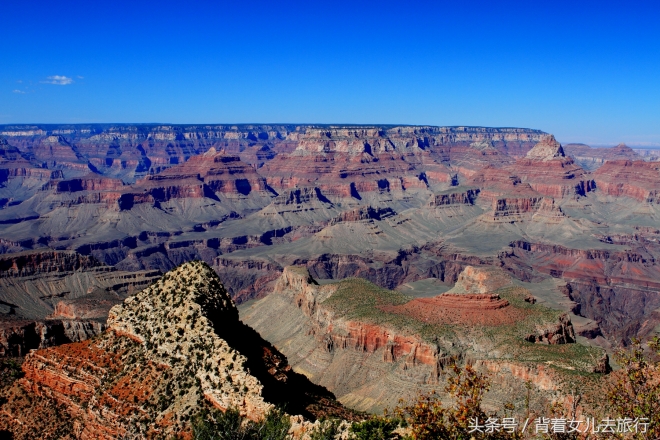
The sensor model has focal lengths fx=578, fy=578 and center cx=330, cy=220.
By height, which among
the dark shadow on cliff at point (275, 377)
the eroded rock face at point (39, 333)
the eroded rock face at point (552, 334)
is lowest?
the eroded rock face at point (552, 334)

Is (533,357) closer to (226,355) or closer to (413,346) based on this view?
(413,346)

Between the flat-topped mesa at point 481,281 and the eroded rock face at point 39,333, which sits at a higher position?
the eroded rock face at point 39,333

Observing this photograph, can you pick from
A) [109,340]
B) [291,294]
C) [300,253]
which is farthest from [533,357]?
[300,253]

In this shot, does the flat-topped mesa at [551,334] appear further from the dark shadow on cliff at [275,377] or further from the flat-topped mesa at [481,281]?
the dark shadow on cliff at [275,377]

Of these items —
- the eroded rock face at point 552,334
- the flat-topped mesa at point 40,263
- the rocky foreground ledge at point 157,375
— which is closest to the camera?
the rocky foreground ledge at point 157,375

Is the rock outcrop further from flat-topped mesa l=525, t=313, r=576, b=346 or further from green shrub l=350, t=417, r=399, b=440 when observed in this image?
green shrub l=350, t=417, r=399, b=440

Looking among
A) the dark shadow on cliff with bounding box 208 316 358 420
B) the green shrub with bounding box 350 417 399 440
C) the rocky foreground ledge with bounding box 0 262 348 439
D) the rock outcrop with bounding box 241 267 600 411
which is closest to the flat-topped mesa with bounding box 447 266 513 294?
the rock outcrop with bounding box 241 267 600 411

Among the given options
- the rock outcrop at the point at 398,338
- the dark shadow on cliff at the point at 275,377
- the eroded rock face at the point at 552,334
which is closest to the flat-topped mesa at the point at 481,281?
the rock outcrop at the point at 398,338

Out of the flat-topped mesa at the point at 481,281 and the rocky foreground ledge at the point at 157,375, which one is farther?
the flat-topped mesa at the point at 481,281

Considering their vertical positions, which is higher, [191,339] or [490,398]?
[191,339]
